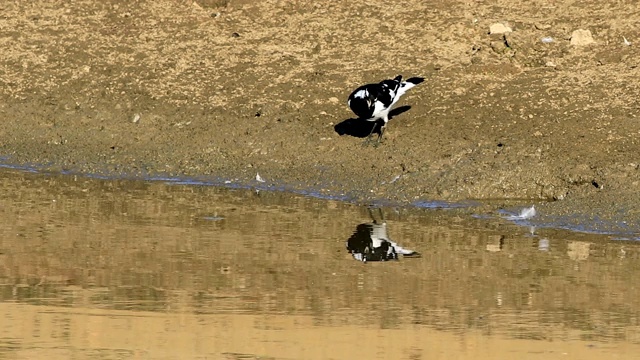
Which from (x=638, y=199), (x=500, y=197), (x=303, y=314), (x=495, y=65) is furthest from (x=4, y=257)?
(x=495, y=65)

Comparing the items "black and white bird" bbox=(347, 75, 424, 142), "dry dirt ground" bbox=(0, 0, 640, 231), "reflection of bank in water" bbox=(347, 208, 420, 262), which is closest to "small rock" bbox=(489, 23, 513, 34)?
"dry dirt ground" bbox=(0, 0, 640, 231)

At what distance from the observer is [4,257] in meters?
8.99

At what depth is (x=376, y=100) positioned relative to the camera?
11.9m

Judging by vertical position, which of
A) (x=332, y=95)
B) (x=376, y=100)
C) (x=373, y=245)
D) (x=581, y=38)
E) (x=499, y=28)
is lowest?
(x=373, y=245)

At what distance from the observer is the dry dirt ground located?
37.7ft

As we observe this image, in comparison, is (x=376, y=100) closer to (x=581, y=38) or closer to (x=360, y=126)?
(x=360, y=126)

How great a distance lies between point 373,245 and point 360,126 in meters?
3.41

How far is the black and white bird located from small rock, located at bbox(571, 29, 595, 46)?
7.31 feet

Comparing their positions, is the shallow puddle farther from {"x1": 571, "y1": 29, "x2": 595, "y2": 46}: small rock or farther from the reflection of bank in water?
{"x1": 571, "y1": 29, "x2": 595, "y2": 46}: small rock

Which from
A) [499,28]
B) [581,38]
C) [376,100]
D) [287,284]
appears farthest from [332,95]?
[287,284]

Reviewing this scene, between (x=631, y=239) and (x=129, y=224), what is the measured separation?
3.82 metres

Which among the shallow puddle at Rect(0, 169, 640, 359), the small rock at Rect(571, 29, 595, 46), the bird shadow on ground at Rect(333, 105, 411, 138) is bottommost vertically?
the shallow puddle at Rect(0, 169, 640, 359)

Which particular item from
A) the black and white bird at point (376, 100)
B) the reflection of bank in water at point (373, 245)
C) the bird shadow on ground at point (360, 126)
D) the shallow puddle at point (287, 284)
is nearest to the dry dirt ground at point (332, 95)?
the bird shadow on ground at point (360, 126)

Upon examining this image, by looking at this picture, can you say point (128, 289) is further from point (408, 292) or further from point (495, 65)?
point (495, 65)
